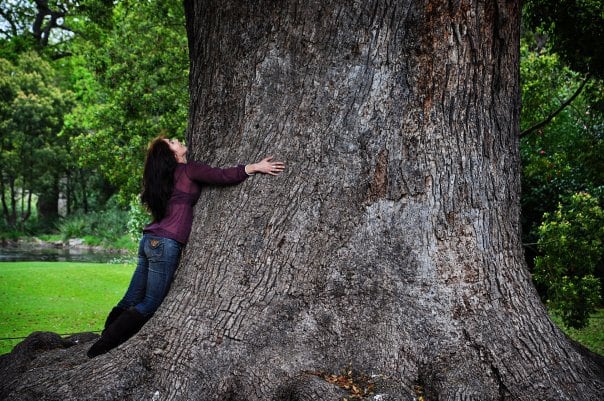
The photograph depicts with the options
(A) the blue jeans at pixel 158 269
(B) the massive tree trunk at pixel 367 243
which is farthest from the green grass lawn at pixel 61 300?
(B) the massive tree trunk at pixel 367 243

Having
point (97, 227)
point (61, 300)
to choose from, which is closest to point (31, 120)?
point (97, 227)

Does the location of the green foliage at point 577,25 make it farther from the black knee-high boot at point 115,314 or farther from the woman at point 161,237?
the black knee-high boot at point 115,314

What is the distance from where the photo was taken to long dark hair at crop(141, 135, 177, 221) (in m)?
4.86

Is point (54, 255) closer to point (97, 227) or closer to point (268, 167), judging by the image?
point (97, 227)

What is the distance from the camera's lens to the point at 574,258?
8.36 metres

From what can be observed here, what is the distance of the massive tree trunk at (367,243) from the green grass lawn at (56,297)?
5.12m

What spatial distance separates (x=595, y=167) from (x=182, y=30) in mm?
9682

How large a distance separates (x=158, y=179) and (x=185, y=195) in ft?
1.10

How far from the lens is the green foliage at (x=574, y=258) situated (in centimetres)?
813

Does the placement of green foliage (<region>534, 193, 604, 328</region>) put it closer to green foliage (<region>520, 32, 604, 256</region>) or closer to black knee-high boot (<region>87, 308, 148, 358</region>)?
green foliage (<region>520, 32, 604, 256</region>)

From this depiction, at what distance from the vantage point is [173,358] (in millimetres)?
4039

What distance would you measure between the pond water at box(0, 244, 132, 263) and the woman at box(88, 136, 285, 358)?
17.0m

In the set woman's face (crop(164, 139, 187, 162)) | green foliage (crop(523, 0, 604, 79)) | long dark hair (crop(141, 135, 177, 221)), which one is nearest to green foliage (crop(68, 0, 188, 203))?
woman's face (crop(164, 139, 187, 162))

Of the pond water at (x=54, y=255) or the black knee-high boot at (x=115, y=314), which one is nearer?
the black knee-high boot at (x=115, y=314)
